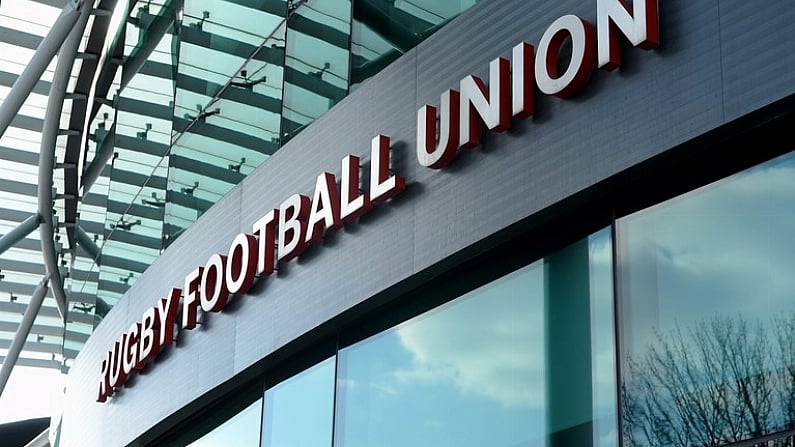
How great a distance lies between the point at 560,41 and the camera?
8648 millimetres

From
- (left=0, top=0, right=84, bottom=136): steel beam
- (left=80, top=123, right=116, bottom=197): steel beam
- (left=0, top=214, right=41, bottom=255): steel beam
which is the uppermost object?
(left=0, top=0, right=84, bottom=136): steel beam

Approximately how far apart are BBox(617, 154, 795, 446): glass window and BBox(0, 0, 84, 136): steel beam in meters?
18.7

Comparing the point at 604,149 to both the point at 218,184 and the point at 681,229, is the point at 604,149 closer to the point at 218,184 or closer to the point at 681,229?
the point at 681,229

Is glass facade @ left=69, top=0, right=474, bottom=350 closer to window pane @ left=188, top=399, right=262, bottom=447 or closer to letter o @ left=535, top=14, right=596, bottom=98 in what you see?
letter o @ left=535, top=14, right=596, bottom=98

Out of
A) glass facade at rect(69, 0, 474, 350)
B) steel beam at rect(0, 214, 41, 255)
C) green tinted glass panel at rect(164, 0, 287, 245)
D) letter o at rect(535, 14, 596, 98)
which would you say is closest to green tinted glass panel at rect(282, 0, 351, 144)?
glass facade at rect(69, 0, 474, 350)

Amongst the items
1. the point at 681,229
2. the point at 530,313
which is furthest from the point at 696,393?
the point at 530,313

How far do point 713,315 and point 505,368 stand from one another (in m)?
1.94

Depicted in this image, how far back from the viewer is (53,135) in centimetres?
2855

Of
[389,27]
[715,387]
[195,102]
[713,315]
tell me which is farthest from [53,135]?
[715,387]

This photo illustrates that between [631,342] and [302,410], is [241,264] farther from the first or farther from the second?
[631,342]

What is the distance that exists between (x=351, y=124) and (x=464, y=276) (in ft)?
7.64

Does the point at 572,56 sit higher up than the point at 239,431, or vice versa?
Result: the point at 572,56

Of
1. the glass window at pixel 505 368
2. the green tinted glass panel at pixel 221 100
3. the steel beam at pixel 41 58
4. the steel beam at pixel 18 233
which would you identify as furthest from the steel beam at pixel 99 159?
the glass window at pixel 505 368

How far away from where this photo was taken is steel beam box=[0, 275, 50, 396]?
37125mm
